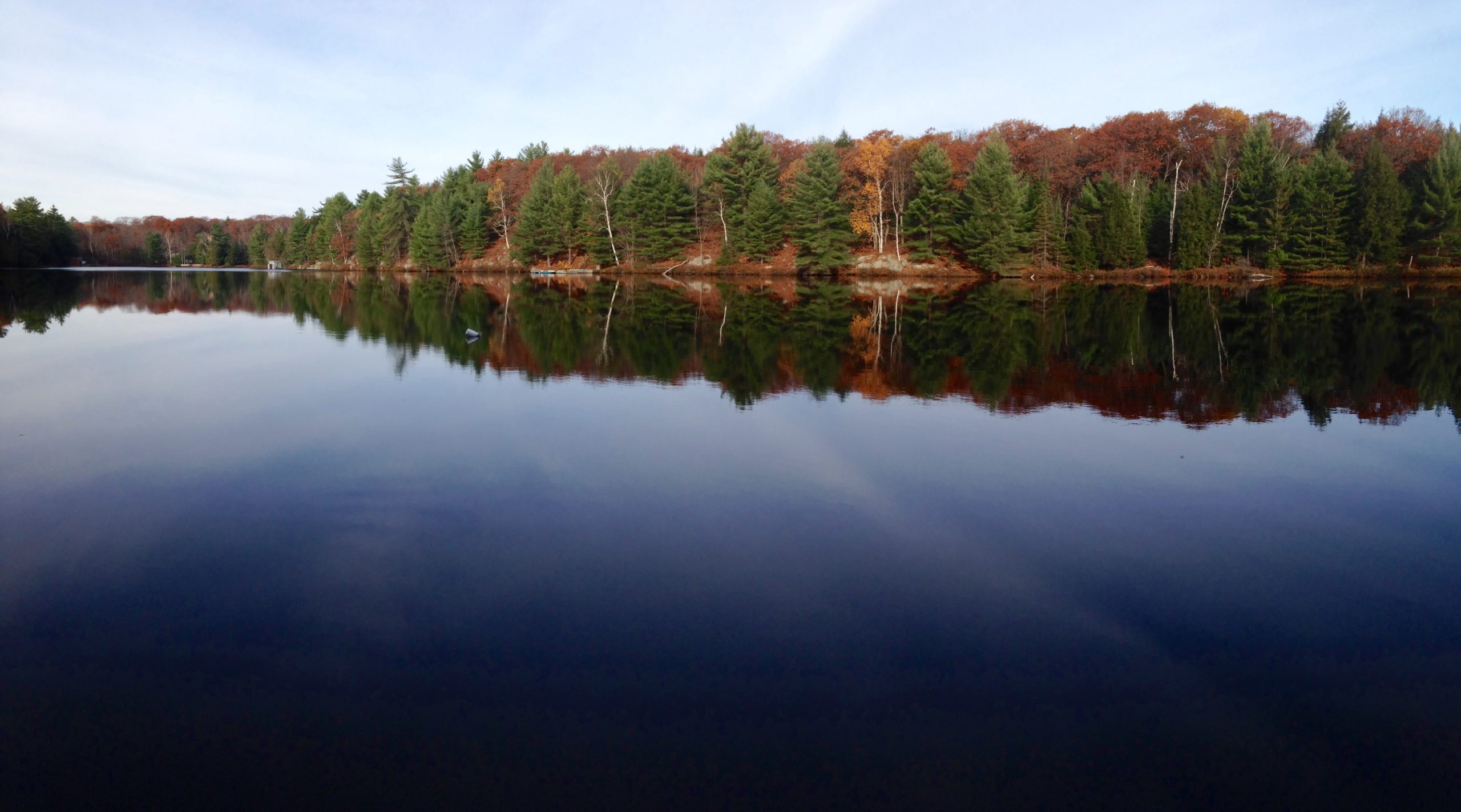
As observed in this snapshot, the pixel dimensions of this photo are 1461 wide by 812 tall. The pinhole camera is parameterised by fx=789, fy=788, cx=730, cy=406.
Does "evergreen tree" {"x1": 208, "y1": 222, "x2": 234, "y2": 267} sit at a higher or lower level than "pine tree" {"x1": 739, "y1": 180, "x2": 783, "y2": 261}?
higher

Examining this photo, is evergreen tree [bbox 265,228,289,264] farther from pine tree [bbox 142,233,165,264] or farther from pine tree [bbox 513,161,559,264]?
pine tree [bbox 513,161,559,264]

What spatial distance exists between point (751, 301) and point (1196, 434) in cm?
2427

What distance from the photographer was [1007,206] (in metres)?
52.0

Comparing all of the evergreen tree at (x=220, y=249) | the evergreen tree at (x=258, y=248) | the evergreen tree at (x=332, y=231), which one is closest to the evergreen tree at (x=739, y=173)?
the evergreen tree at (x=332, y=231)

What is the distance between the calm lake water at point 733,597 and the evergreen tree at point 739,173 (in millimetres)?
50476

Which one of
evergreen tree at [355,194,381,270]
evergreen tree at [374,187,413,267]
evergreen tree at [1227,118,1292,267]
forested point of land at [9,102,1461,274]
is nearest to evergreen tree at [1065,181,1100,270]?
forested point of land at [9,102,1461,274]

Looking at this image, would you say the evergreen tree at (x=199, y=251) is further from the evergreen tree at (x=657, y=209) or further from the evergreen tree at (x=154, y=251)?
the evergreen tree at (x=657, y=209)

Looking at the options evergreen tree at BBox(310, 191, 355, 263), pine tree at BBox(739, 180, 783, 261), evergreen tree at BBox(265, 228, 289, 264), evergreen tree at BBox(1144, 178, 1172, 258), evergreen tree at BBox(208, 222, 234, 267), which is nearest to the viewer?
evergreen tree at BBox(1144, 178, 1172, 258)

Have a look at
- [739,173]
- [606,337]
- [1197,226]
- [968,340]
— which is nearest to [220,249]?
[739,173]

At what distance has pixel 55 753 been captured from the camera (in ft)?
12.2

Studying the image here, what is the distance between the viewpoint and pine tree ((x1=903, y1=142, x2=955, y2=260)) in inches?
2157

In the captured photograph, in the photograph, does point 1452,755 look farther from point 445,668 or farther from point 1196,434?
point 1196,434

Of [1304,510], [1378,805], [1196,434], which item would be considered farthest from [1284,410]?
[1378,805]

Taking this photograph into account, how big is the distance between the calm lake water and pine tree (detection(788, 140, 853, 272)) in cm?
4574
